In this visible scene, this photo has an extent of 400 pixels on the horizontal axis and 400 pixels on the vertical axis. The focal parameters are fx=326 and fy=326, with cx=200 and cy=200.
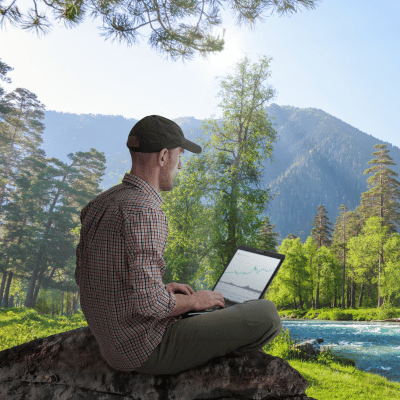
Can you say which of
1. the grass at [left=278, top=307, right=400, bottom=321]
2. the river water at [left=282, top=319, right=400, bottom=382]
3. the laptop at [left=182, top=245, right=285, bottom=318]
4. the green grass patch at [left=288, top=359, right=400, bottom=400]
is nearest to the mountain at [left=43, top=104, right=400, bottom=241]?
the grass at [left=278, top=307, right=400, bottom=321]

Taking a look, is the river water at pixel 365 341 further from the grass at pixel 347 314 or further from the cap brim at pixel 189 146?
the cap brim at pixel 189 146

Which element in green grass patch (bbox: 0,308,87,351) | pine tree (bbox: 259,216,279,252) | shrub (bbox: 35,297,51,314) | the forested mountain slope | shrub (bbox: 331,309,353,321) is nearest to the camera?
green grass patch (bbox: 0,308,87,351)

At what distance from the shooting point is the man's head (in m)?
1.05

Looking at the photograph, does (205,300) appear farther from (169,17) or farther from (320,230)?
(320,230)

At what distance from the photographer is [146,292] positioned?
882mm

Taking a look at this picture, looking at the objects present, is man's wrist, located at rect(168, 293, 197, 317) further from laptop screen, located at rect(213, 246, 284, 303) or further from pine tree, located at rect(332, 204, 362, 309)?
pine tree, located at rect(332, 204, 362, 309)

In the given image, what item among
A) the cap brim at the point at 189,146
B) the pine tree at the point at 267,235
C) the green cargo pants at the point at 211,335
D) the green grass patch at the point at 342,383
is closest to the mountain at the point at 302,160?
the pine tree at the point at 267,235

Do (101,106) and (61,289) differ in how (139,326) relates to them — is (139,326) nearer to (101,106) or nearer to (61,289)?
(61,289)

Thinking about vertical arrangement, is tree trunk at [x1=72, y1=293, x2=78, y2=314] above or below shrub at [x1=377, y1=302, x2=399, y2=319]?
below

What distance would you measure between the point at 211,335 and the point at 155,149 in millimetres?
618

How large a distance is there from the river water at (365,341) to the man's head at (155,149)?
15.9 feet

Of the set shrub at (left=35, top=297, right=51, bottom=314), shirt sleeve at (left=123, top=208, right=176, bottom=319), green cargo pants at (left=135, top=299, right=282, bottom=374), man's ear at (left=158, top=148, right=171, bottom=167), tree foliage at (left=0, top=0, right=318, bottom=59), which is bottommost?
shrub at (left=35, top=297, right=51, bottom=314)

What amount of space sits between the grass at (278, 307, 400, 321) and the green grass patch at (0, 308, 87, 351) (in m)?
4.24

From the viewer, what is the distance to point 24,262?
529cm
